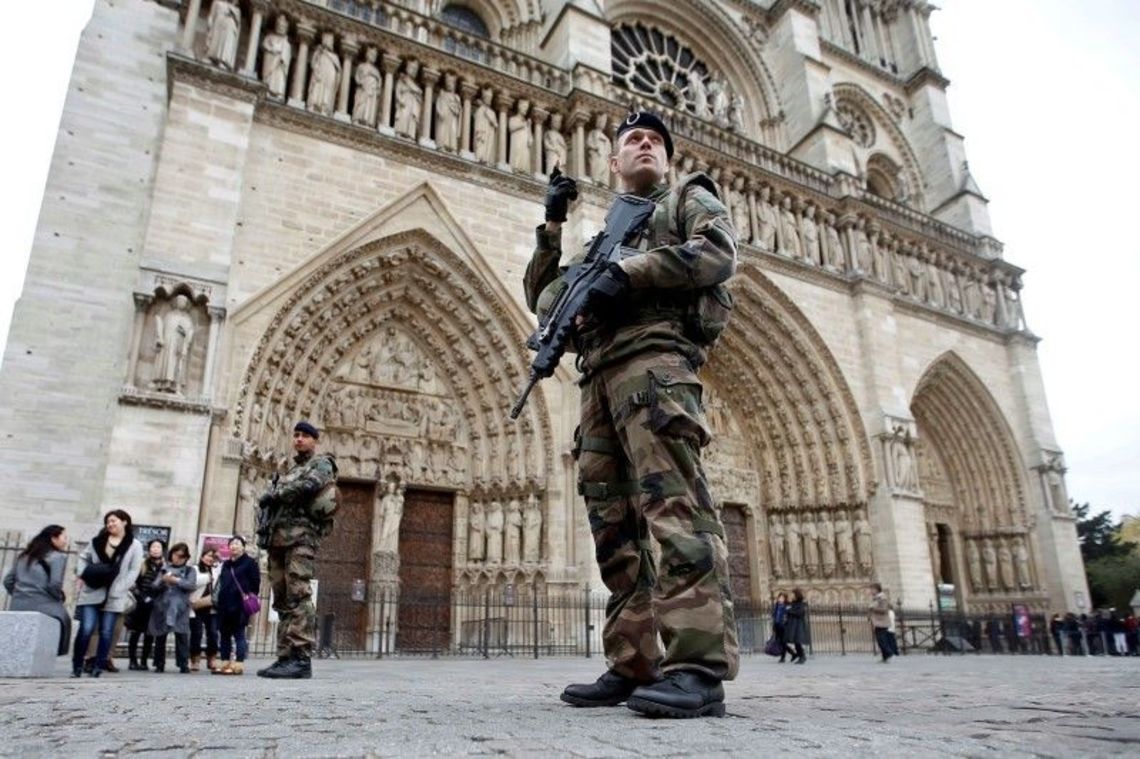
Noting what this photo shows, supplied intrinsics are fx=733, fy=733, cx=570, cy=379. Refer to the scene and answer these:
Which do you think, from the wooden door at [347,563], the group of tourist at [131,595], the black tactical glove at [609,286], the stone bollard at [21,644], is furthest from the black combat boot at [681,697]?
the wooden door at [347,563]

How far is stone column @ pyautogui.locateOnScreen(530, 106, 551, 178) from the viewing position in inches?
496

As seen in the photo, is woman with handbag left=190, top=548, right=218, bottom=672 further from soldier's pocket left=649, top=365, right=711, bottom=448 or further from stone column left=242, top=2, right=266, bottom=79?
stone column left=242, top=2, right=266, bottom=79

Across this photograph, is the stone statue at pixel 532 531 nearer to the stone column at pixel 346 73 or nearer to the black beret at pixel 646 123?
the stone column at pixel 346 73

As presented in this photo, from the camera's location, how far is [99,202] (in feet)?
31.7

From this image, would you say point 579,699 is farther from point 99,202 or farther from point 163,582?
point 99,202

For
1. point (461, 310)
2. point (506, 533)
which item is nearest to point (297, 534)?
point (506, 533)

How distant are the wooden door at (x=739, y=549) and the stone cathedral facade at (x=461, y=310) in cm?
10

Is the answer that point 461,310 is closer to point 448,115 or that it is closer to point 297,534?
point 448,115

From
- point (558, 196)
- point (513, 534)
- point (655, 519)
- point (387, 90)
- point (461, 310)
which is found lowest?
point (655, 519)

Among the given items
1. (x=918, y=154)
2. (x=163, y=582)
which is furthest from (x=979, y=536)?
(x=163, y=582)

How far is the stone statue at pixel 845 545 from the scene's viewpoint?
13.8m

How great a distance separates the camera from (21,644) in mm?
4352

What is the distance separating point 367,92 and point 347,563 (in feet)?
23.3

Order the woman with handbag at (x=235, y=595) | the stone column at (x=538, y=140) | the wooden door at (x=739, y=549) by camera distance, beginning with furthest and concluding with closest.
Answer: the wooden door at (x=739, y=549) → the stone column at (x=538, y=140) → the woman with handbag at (x=235, y=595)
